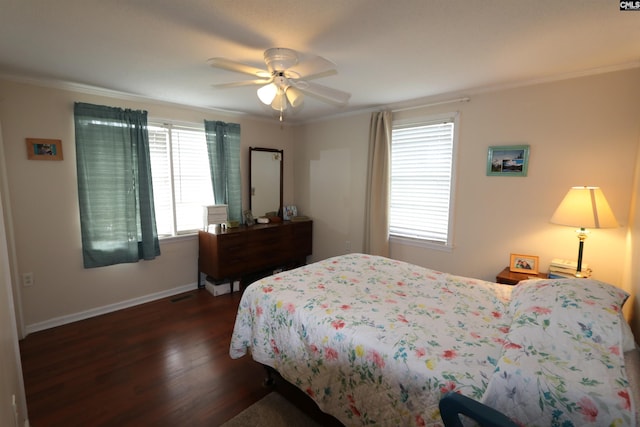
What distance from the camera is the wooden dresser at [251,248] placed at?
3.49 metres

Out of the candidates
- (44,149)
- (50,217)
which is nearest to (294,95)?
(44,149)

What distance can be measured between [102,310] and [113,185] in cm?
136

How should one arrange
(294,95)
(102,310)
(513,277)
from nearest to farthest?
(294,95), (513,277), (102,310)

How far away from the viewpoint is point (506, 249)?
9.32 feet

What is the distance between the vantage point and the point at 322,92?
205 centimetres

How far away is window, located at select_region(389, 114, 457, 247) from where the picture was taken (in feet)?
10.5

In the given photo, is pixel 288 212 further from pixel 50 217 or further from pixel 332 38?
pixel 332 38

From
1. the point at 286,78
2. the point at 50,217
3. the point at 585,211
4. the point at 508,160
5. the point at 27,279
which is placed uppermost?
the point at 286,78

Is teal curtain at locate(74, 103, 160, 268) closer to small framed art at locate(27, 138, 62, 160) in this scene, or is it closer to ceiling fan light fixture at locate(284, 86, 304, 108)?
small framed art at locate(27, 138, 62, 160)

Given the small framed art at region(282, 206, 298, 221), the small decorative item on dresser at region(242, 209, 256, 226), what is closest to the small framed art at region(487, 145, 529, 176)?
the small framed art at region(282, 206, 298, 221)

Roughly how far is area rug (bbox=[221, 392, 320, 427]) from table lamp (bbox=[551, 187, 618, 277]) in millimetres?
2314

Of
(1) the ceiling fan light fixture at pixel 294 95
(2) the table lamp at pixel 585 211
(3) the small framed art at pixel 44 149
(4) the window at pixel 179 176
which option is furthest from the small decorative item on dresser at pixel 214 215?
(2) the table lamp at pixel 585 211

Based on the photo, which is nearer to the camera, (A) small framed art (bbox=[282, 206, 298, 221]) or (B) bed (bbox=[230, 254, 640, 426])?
(B) bed (bbox=[230, 254, 640, 426])

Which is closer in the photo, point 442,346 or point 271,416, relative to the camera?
point 442,346
